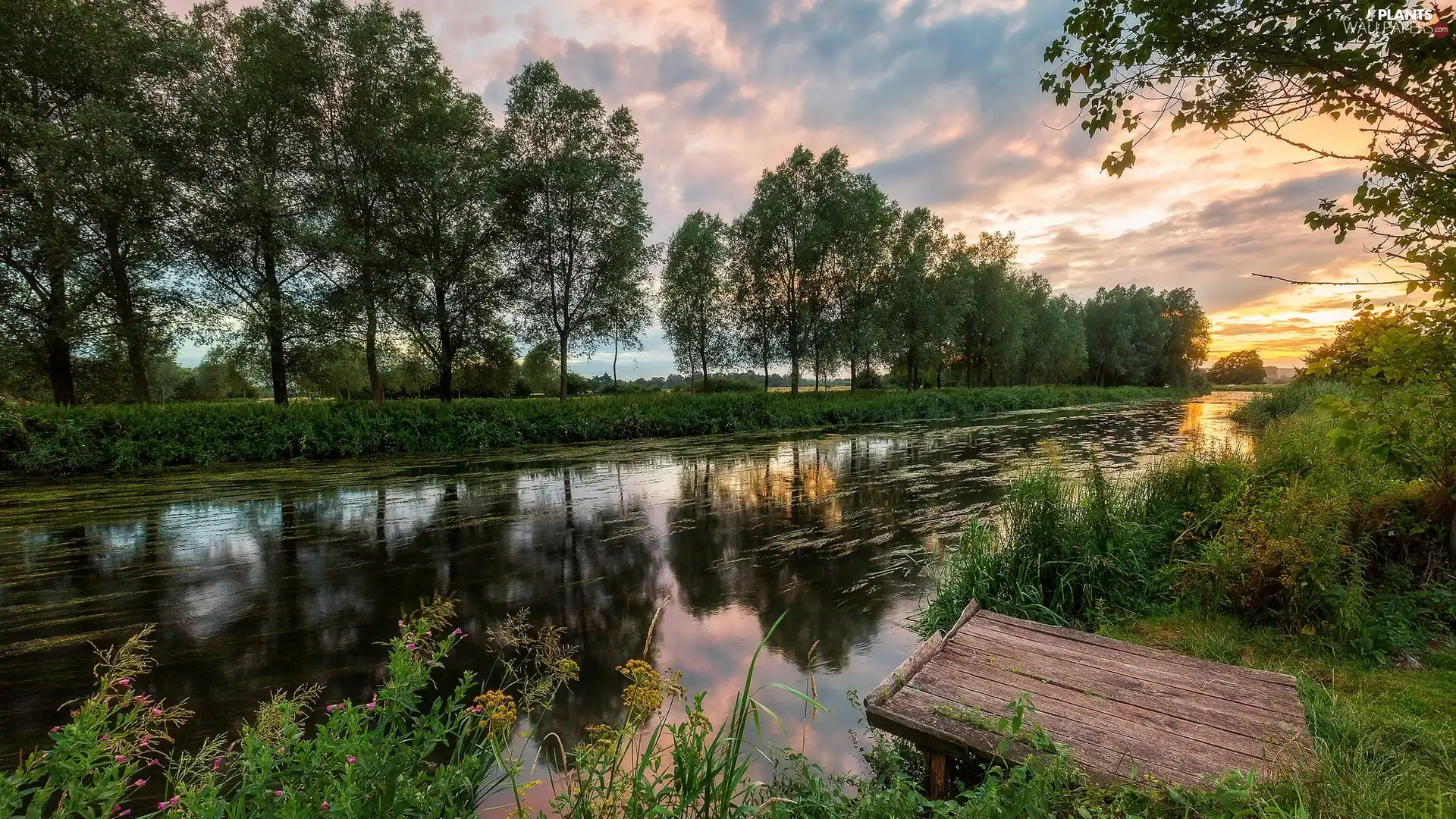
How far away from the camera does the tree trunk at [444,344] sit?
2305cm

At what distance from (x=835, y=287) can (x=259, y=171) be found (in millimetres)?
27364

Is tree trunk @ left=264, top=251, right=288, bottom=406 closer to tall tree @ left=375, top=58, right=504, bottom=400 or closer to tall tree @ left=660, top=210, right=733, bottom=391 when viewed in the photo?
tall tree @ left=375, top=58, right=504, bottom=400

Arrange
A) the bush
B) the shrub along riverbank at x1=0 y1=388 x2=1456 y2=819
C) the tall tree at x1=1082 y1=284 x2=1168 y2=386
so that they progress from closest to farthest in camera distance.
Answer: the shrub along riverbank at x1=0 y1=388 x2=1456 y2=819 < the bush < the tall tree at x1=1082 y1=284 x2=1168 y2=386

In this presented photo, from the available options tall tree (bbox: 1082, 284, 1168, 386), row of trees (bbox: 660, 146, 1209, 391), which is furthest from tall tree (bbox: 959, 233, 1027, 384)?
tall tree (bbox: 1082, 284, 1168, 386)

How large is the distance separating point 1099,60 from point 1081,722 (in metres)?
4.86

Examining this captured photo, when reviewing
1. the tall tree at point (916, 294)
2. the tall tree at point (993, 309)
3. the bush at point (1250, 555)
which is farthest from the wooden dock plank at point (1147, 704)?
the tall tree at point (993, 309)

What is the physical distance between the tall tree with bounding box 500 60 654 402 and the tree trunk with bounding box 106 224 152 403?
11.8m

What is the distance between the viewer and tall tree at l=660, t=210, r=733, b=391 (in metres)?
40.9

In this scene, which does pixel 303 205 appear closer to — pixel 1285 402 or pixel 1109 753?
pixel 1109 753

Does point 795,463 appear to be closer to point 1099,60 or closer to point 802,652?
point 802,652

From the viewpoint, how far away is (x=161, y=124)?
17688mm

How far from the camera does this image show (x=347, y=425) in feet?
57.1

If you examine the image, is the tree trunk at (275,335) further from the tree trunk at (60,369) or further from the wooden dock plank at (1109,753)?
the wooden dock plank at (1109,753)

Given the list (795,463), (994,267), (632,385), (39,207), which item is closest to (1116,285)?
(994,267)
